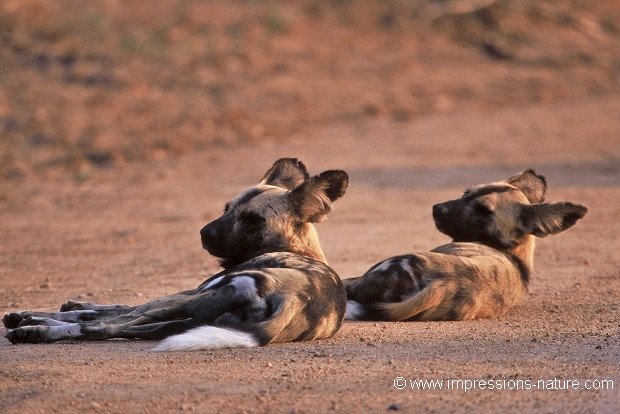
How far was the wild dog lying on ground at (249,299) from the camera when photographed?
11.3ft

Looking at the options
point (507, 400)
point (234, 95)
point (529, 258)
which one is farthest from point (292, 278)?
point (234, 95)

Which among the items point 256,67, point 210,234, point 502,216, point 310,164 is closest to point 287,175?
point 210,234

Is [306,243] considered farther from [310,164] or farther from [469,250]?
[310,164]

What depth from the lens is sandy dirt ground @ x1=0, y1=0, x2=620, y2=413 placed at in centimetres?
306

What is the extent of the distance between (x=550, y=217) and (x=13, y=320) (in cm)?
257

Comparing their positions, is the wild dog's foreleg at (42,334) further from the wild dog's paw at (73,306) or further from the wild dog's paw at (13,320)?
the wild dog's paw at (73,306)

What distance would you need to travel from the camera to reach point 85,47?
1119 cm

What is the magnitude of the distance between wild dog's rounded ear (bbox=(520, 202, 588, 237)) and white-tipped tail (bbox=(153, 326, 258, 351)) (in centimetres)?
181

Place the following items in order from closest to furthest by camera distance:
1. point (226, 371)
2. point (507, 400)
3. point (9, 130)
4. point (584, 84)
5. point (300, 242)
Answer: point (507, 400) → point (226, 371) → point (300, 242) → point (9, 130) → point (584, 84)

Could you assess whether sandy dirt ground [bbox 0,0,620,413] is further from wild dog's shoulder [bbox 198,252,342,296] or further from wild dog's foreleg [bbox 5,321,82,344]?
wild dog's shoulder [bbox 198,252,342,296]

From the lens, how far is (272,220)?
408 cm

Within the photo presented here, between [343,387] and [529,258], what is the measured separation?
6.55 ft

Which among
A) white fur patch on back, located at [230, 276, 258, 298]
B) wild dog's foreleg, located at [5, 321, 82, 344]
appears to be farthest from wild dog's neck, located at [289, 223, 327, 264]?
wild dog's foreleg, located at [5, 321, 82, 344]

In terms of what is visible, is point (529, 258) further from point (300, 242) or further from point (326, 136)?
point (326, 136)
